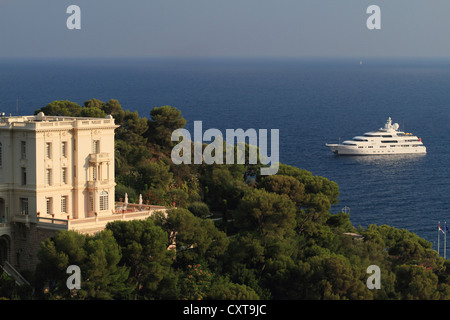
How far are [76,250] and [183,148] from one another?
28.0 m

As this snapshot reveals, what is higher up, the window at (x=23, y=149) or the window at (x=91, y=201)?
the window at (x=23, y=149)

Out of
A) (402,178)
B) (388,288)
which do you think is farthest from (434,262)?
(402,178)

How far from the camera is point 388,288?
64250mm

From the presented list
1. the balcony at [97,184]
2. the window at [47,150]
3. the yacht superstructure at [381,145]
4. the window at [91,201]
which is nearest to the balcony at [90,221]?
Answer: the window at [91,201]

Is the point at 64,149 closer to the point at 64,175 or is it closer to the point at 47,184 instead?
the point at 64,175

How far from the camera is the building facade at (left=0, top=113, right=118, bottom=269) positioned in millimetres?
59438

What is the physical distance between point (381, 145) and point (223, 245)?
104028 millimetres

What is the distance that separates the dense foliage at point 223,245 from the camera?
5669 centimetres

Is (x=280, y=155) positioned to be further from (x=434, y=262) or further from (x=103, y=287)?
(x=103, y=287)

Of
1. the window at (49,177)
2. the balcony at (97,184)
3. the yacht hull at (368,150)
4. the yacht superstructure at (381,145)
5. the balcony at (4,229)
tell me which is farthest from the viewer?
the yacht superstructure at (381,145)

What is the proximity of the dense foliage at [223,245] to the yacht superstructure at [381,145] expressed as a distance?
77.6m

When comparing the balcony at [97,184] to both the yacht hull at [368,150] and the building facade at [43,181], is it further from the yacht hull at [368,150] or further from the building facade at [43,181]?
the yacht hull at [368,150]

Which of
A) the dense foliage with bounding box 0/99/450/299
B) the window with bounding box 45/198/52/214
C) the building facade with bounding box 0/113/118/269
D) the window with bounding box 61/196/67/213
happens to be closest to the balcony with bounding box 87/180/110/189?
the building facade with bounding box 0/113/118/269
